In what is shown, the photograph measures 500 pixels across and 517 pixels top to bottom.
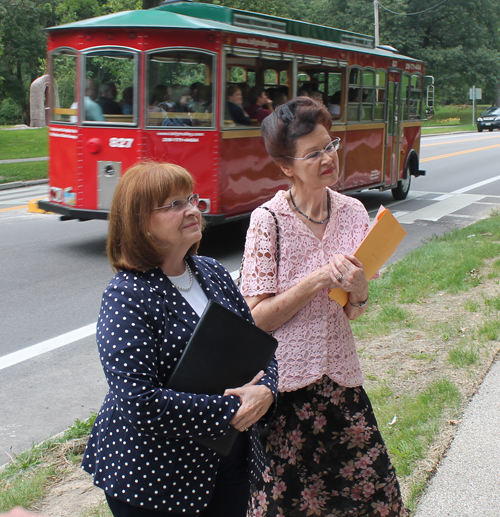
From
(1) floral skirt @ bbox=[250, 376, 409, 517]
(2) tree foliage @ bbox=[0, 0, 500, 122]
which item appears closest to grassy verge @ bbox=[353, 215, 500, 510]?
(1) floral skirt @ bbox=[250, 376, 409, 517]

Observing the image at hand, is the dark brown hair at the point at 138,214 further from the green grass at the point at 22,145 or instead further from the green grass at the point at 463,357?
the green grass at the point at 22,145

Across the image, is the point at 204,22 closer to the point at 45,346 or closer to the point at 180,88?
the point at 180,88

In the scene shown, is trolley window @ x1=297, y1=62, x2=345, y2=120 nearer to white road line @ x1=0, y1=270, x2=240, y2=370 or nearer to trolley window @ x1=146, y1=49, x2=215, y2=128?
trolley window @ x1=146, y1=49, x2=215, y2=128

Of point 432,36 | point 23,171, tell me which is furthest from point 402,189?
point 432,36

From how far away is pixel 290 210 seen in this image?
8.69 feet

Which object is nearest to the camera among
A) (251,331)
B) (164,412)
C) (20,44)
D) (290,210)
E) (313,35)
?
(164,412)

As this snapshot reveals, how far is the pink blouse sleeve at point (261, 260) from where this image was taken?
256 centimetres

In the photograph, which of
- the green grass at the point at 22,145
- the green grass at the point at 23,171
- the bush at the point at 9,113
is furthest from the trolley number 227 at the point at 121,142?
the bush at the point at 9,113

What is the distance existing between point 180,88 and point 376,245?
674cm

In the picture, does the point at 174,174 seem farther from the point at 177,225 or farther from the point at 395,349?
the point at 395,349

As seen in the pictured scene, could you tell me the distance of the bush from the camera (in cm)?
4872

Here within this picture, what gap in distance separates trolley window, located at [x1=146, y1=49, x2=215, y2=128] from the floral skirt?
666 cm

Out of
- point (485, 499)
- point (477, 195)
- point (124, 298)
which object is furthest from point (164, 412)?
point (477, 195)

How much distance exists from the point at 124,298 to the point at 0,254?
313 inches
